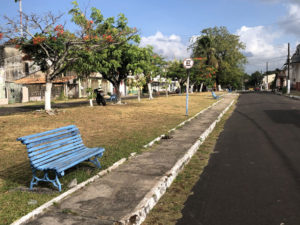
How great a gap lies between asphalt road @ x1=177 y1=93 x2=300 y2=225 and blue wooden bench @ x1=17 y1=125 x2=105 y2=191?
7.04 ft

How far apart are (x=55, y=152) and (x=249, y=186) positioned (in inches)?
141

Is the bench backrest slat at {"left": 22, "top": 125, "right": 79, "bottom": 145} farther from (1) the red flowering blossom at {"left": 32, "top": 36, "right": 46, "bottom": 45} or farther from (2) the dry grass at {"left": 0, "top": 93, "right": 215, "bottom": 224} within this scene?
(1) the red flowering blossom at {"left": 32, "top": 36, "right": 46, "bottom": 45}

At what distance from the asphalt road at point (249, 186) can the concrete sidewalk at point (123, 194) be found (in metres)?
0.59

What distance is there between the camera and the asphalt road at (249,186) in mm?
3719

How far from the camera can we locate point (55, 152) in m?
5.00

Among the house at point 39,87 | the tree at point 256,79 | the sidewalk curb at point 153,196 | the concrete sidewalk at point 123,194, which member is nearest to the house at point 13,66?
the house at point 39,87

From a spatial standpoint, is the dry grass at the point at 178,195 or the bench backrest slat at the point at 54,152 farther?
the bench backrest slat at the point at 54,152

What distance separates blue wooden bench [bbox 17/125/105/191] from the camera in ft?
14.6

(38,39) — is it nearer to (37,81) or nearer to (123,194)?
(123,194)

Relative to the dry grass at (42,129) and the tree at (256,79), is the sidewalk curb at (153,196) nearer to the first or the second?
the dry grass at (42,129)

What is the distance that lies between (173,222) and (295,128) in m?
8.59

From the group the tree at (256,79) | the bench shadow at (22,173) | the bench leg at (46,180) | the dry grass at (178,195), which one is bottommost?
the dry grass at (178,195)

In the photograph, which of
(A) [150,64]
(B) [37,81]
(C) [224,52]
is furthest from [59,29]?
(C) [224,52]

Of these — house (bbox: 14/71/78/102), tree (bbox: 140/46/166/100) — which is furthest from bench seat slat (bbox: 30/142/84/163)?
house (bbox: 14/71/78/102)
